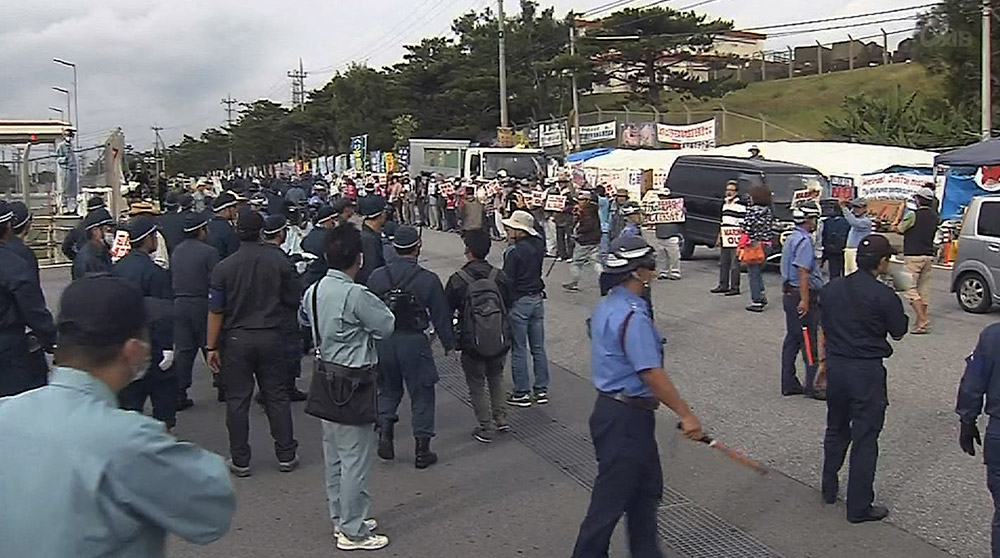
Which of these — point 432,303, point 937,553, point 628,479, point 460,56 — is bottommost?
point 937,553

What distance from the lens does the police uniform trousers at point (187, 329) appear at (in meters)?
8.39

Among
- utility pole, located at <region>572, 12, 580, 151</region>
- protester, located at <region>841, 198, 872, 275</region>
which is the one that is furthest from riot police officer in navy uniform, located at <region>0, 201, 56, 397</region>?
utility pole, located at <region>572, 12, 580, 151</region>

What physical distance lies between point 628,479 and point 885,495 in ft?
8.51

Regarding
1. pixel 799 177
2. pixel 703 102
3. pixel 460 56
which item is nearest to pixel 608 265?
pixel 799 177

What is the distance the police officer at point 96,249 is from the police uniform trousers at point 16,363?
6.66 ft

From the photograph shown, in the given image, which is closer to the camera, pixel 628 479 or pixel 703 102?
pixel 628 479

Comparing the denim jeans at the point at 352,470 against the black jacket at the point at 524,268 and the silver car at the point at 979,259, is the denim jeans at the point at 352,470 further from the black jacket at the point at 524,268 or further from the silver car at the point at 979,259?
the silver car at the point at 979,259

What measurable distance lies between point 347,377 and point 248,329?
1.47 metres

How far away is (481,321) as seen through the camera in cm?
744

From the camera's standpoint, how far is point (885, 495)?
6414 mm

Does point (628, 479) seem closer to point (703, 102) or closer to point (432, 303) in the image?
point (432, 303)

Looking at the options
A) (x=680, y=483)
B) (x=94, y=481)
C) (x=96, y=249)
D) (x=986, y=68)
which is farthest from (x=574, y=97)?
(x=94, y=481)

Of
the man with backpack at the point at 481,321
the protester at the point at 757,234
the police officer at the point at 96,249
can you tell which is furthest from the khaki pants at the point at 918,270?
the police officer at the point at 96,249

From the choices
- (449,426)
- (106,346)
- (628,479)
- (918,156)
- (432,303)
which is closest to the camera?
(106,346)
